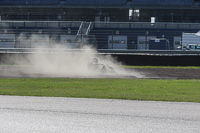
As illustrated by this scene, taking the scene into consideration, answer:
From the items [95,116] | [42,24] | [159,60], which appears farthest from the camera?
[42,24]

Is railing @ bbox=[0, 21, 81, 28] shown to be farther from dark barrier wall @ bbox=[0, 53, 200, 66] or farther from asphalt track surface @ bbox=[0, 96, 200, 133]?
asphalt track surface @ bbox=[0, 96, 200, 133]

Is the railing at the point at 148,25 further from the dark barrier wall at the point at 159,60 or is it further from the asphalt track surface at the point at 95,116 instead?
the asphalt track surface at the point at 95,116

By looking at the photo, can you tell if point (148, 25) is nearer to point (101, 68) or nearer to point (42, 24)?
point (42, 24)

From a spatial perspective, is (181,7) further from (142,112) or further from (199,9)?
(142,112)

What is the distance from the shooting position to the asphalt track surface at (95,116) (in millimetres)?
5195

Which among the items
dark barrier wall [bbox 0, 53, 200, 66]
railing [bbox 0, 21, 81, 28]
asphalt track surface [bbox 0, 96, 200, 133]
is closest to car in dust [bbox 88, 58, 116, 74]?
dark barrier wall [bbox 0, 53, 200, 66]

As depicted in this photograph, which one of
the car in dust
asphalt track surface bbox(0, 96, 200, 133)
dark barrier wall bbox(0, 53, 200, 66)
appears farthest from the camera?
dark barrier wall bbox(0, 53, 200, 66)

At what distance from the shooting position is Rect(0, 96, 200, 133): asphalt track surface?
17.0 ft

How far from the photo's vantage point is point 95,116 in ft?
20.1

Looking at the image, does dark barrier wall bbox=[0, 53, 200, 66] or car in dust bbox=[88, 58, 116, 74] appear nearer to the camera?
car in dust bbox=[88, 58, 116, 74]

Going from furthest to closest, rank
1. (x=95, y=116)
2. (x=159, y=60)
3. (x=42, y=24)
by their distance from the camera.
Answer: (x=42, y=24)
(x=159, y=60)
(x=95, y=116)

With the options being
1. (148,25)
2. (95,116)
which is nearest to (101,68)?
(95,116)

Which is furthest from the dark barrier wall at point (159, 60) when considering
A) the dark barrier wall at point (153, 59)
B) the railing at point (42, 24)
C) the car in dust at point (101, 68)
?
the railing at point (42, 24)

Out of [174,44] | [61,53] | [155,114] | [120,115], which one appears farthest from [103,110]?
[174,44]
